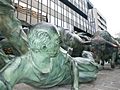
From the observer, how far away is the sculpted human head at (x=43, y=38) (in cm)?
172

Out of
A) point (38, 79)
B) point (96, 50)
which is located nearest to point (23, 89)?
point (38, 79)

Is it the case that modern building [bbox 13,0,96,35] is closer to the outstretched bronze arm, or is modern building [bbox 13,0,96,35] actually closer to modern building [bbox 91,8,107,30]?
modern building [bbox 91,8,107,30]

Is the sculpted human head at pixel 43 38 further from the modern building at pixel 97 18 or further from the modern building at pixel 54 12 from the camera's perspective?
the modern building at pixel 97 18

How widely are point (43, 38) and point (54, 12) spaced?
2340 cm

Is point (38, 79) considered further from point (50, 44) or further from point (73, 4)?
point (73, 4)

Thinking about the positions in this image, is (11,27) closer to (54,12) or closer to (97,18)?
(54,12)

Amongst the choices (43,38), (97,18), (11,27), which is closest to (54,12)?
(11,27)

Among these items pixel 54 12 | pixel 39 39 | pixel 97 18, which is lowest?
pixel 39 39

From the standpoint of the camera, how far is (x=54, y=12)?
24.8 metres

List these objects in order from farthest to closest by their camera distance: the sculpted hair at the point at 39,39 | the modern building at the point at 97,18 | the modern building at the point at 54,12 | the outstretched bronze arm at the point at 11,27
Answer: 1. the modern building at the point at 97,18
2. the modern building at the point at 54,12
3. the outstretched bronze arm at the point at 11,27
4. the sculpted hair at the point at 39,39

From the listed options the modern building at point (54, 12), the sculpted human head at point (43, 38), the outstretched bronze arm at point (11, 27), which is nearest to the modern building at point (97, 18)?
the modern building at point (54, 12)

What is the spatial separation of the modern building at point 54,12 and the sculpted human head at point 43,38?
1566 cm

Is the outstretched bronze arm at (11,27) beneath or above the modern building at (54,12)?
beneath

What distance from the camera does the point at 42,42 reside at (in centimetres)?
172
